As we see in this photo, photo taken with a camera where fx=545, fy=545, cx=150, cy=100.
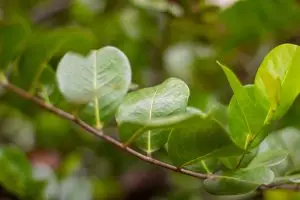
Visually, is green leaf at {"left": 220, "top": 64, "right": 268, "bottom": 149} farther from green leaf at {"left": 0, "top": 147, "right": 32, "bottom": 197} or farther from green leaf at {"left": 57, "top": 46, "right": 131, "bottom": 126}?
green leaf at {"left": 0, "top": 147, "right": 32, "bottom": 197}

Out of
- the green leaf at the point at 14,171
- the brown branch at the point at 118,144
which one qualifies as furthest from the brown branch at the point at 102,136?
the green leaf at the point at 14,171

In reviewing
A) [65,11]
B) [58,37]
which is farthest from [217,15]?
A: [65,11]

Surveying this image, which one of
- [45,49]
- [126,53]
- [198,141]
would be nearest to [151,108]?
[198,141]

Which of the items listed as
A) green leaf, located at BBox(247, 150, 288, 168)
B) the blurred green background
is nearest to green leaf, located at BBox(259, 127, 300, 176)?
the blurred green background

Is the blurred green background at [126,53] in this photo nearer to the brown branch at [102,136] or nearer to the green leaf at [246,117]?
the brown branch at [102,136]

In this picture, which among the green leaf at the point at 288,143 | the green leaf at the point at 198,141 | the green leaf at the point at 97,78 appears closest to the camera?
the green leaf at the point at 198,141
